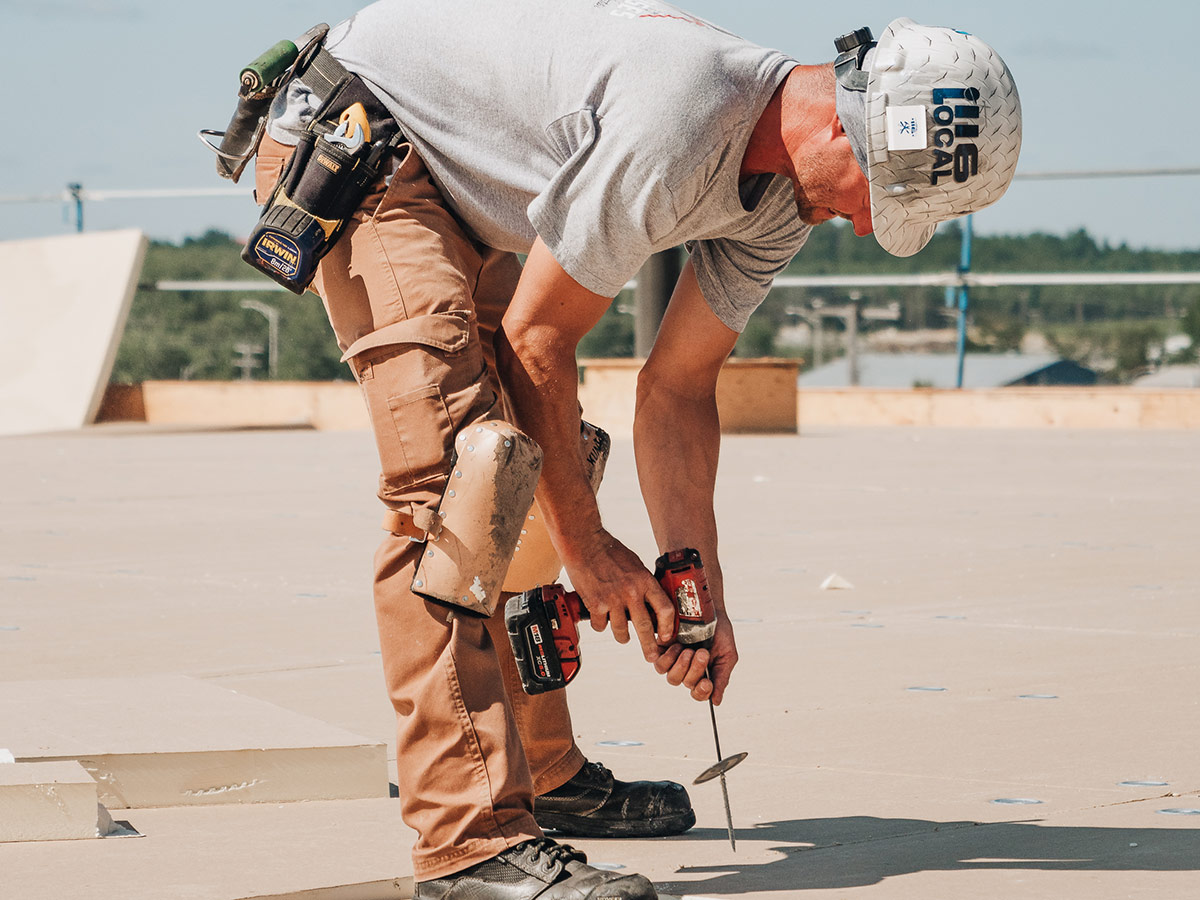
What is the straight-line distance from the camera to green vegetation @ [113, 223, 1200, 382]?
1540 centimetres

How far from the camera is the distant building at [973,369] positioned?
16.1 m

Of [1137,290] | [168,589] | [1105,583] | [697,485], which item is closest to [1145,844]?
[697,485]

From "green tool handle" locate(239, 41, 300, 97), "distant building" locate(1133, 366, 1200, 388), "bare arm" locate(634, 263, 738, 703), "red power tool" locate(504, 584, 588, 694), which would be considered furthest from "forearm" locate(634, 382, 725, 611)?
"distant building" locate(1133, 366, 1200, 388)

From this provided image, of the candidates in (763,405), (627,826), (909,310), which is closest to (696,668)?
(627,826)

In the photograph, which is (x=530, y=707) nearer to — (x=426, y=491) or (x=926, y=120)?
(x=426, y=491)

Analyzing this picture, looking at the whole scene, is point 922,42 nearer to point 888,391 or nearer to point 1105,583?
point 1105,583

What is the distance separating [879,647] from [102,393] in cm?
1237

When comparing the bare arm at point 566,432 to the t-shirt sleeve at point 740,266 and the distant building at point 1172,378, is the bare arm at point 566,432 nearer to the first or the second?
the t-shirt sleeve at point 740,266

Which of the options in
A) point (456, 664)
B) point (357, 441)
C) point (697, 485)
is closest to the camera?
point (456, 664)

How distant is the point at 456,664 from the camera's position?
2.39m

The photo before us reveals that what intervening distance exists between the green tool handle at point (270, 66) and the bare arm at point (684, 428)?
0.80 metres

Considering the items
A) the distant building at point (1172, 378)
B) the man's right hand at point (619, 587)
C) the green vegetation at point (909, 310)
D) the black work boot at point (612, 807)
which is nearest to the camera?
the man's right hand at point (619, 587)

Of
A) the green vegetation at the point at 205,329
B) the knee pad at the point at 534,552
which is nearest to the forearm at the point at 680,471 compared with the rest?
the knee pad at the point at 534,552

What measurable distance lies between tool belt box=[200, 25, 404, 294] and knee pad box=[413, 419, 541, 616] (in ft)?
1.45
